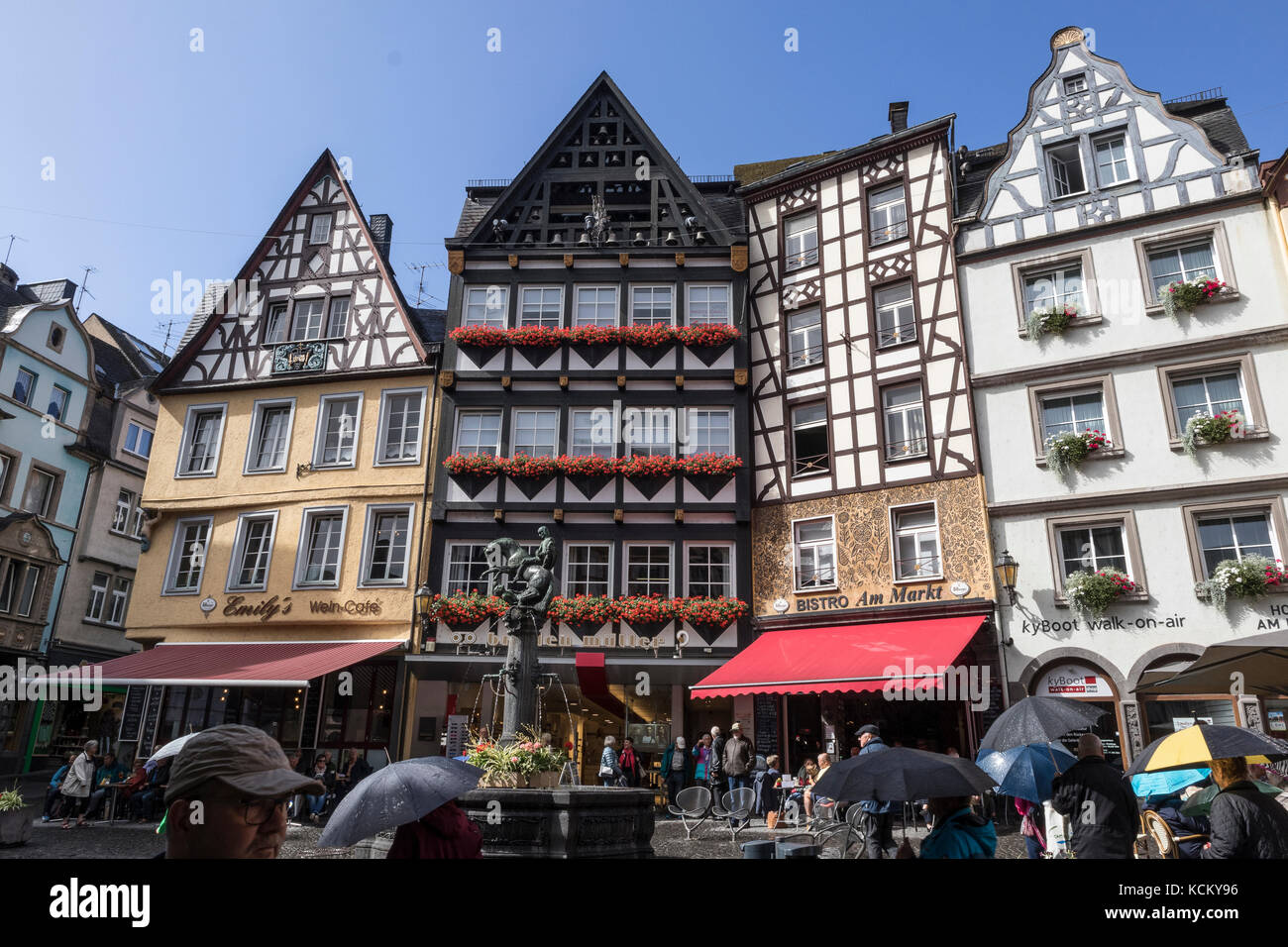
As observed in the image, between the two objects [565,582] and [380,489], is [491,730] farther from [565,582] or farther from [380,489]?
[380,489]

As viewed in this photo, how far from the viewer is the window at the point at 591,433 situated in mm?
21016

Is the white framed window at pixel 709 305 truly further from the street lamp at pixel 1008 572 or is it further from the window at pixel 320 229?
the window at pixel 320 229

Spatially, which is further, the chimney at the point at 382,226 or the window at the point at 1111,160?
the chimney at the point at 382,226

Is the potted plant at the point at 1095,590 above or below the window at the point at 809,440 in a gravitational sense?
below

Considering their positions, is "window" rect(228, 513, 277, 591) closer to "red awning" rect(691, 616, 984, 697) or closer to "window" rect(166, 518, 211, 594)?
"window" rect(166, 518, 211, 594)

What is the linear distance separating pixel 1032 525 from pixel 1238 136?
921cm

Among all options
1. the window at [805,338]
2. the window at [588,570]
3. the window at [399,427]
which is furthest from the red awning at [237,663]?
the window at [805,338]

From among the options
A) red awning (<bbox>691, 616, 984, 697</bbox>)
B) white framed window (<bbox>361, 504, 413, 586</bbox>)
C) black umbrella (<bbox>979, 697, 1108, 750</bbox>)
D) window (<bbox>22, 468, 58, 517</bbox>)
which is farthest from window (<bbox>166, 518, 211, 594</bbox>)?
black umbrella (<bbox>979, 697, 1108, 750</bbox>)

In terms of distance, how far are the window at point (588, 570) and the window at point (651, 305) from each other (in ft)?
19.6

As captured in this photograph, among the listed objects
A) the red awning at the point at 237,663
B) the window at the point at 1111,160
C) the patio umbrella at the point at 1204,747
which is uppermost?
the window at the point at 1111,160

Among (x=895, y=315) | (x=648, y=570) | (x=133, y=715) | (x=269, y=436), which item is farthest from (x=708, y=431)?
(x=133, y=715)

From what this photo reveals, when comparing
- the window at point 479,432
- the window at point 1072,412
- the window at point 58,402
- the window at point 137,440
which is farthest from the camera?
the window at point 137,440

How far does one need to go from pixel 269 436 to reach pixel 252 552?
123 inches

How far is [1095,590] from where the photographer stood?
15812 mm
